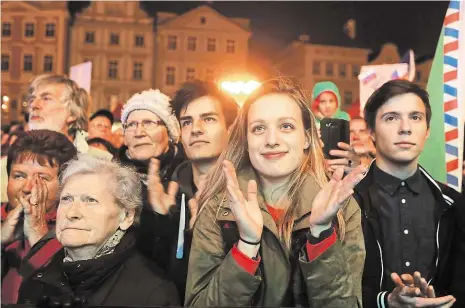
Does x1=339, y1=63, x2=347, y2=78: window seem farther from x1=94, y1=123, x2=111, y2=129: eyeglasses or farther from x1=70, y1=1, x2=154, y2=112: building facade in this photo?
x1=94, y1=123, x2=111, y2=129: eyeglasses

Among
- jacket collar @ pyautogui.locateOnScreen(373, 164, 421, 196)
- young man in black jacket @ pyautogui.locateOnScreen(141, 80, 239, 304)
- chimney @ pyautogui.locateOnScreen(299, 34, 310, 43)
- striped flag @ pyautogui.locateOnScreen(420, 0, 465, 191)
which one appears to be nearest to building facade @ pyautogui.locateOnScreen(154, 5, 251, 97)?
young man in black jacket @ pyautogui.locateOnScreen(141, 80, 239, 304)

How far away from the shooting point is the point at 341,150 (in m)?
2.44

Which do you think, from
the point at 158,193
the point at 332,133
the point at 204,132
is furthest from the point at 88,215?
the point at 332,133

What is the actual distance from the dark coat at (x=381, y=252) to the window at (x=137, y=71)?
46.8 inches

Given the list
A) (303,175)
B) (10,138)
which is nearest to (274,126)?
(303,175)

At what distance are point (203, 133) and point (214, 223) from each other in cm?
47

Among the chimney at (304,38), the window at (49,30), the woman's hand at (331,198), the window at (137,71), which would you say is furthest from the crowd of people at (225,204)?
the chimney at (304,38)

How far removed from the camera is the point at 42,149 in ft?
8.50

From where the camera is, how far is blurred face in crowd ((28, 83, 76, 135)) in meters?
2.71

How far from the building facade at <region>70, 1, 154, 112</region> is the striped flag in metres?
1.39

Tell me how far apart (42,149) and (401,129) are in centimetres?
169

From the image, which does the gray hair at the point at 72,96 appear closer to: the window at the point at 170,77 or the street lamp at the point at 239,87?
the window at the point at 170,77

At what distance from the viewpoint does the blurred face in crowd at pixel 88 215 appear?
219 cm

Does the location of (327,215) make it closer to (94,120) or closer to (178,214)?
(178,214)
